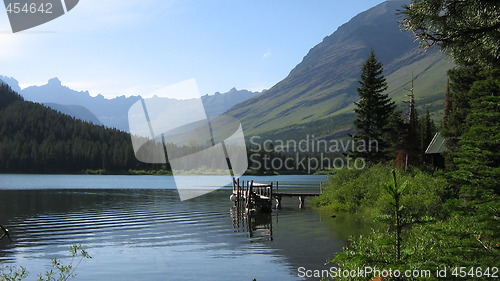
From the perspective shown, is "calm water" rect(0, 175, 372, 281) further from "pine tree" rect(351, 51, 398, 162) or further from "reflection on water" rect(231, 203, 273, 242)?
"pine tree" rect(351, 51, 398, 162)

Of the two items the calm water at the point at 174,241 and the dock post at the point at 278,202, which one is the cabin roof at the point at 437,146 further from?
the dock post at the point at 278,202

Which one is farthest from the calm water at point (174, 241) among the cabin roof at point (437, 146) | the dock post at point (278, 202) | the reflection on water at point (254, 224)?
the cabin roof at point (437, 146)

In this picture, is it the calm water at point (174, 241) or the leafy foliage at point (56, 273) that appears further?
the calm water at point (174, 241)

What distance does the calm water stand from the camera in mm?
22922

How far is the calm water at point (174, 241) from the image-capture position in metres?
22.9

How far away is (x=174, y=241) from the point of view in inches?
1280

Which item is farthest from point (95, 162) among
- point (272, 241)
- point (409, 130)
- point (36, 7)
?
point (36, 7)

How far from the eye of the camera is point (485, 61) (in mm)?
9547

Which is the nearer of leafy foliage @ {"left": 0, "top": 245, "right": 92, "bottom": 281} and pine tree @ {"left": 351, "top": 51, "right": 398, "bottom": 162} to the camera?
leafy foliage @ {"left": 0, "top": 245, "right": 92, "bottom": 281}

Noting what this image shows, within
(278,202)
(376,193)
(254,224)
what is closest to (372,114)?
(278,202)

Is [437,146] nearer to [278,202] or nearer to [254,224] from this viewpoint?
[278,202]

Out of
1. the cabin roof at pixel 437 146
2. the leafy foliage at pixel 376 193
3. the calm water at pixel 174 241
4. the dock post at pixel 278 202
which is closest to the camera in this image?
the calm water at pixel 174 241

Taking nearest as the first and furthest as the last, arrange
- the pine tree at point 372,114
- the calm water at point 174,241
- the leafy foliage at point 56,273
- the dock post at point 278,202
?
the leafy foliage at point 56,273
the calm water at point 174,241
the dock post at point 278,202
the pine tree at point 372,114

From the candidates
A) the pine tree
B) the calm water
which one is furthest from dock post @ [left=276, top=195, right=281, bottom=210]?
the pine tree
